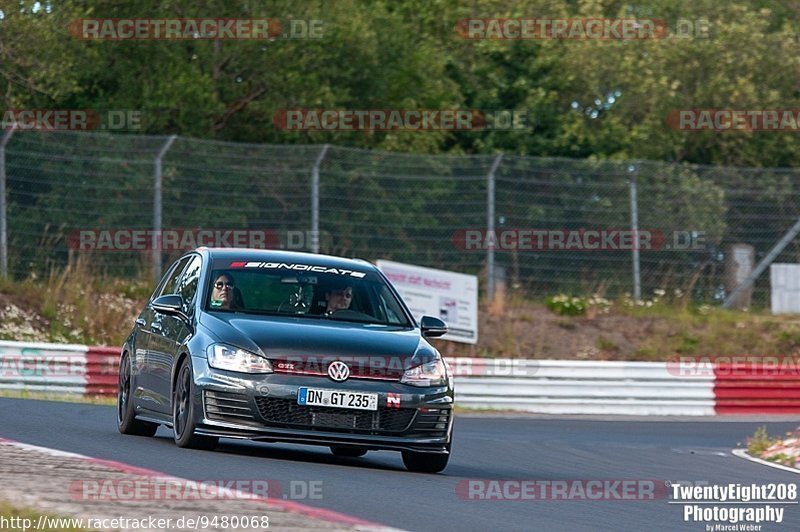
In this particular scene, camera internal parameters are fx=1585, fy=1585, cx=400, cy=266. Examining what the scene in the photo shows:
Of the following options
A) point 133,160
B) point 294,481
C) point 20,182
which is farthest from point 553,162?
point 294,481

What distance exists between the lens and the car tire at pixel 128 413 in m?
11.8

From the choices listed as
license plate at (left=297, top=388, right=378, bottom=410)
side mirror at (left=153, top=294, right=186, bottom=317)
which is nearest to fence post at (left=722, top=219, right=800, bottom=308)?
side mirror at (left=153, top=294, right=186, bottom=317)

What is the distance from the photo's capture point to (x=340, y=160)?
932 inches

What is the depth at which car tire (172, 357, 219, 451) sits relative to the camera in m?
9.98

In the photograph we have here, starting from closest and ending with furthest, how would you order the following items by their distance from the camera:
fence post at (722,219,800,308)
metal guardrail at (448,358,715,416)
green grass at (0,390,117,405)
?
green grass at (0,390,117,405), metal guardrail at (448,358,715,416), fence post at (722,219,800,308)

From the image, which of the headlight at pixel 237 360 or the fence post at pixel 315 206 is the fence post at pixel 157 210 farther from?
the headlight at pixel 237 360

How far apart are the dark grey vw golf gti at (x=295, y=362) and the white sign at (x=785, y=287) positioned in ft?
50.4

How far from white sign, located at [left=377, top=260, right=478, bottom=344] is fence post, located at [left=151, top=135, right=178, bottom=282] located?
321 centimetres

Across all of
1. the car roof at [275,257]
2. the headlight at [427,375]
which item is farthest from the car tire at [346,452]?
the headlight at [427,375]

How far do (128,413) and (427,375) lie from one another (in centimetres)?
282

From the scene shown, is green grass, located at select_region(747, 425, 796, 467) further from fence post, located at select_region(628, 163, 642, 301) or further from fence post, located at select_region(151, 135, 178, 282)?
fence post, located at select_region(151, 135, 178, 282)

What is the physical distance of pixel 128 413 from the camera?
11844 mm

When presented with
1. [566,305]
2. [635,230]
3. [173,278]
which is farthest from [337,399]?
[566,305]

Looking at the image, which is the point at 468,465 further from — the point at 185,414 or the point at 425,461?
the point at 185,414
